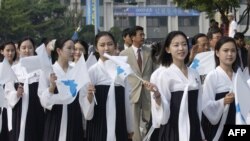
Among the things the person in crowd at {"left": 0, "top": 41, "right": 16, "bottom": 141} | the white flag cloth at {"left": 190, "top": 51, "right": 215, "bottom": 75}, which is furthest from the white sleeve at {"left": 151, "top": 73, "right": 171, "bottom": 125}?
the person in crowd at {"left": 0, "top": 41, "right": 16, "bottom": 141}

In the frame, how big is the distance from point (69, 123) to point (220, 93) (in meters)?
1.69

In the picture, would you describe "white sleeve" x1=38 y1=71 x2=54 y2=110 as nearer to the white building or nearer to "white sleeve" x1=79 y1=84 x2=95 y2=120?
"white sleeve" x1=79 y1=84 x2=95 y2=120

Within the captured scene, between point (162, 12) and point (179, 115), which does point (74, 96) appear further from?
point (162, 12)

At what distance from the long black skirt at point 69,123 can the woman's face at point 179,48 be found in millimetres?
1393

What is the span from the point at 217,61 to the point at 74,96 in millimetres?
1493

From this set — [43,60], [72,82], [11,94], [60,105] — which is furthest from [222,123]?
[11,94]

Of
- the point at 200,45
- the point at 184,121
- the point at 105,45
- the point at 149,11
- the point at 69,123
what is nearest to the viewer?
the point at 184,121

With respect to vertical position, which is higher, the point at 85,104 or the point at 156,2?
the point at 156,2

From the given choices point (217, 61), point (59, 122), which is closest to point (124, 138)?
point (59, 122)

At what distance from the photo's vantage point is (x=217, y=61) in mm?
6031

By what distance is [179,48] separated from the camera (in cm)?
559

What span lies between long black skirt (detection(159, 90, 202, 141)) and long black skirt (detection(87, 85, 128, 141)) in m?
0.81

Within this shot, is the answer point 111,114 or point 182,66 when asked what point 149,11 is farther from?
point 182,66

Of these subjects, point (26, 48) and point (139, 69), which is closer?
point (26, 48)
